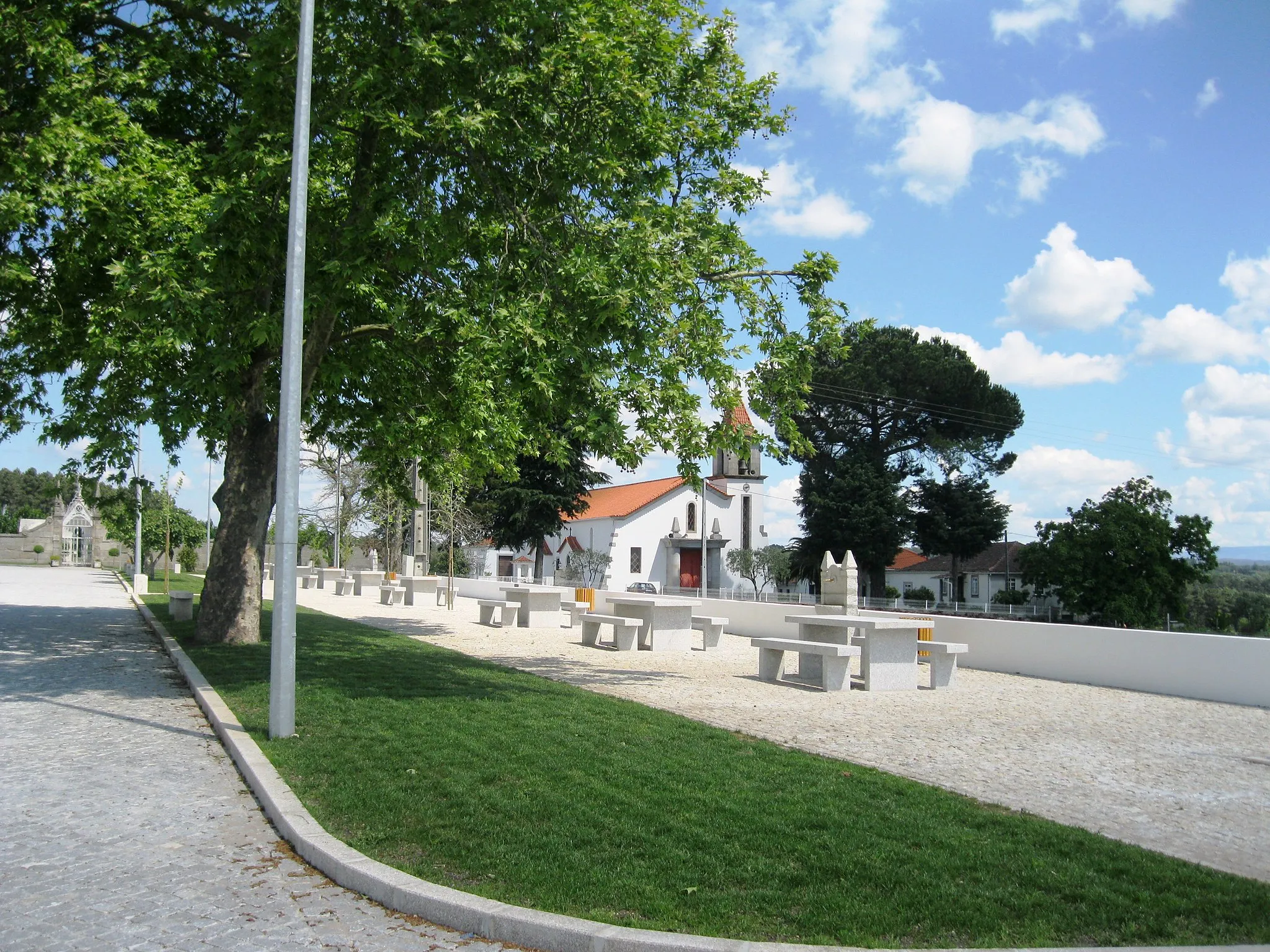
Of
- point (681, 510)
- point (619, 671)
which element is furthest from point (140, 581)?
point (681, 510)

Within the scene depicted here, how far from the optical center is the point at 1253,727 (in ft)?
38.5

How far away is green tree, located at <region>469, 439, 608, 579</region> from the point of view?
51938 mm

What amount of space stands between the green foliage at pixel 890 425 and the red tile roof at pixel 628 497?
1534cm

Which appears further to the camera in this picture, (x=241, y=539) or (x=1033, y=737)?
(x=241, y=539)

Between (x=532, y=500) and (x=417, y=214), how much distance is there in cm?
4086

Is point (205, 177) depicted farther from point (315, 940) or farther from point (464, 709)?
point (315, 940)

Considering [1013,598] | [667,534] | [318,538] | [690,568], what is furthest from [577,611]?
[690,568]

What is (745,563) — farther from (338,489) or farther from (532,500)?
(338,489)

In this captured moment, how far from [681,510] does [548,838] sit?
68.3 metres

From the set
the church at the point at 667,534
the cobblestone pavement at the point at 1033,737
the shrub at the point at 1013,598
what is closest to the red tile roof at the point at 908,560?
the church at the point at 667,534

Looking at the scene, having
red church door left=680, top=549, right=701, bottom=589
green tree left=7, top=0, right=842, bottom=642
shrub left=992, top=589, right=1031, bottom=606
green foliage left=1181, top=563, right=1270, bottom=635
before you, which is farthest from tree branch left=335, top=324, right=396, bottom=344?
red church door left=680, top=549, right=701, bottom=589

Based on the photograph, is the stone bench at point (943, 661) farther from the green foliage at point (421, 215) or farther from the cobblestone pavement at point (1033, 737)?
the green foliage at point (421, 215)

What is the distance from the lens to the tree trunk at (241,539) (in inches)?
622

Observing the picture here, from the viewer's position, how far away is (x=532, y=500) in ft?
170
